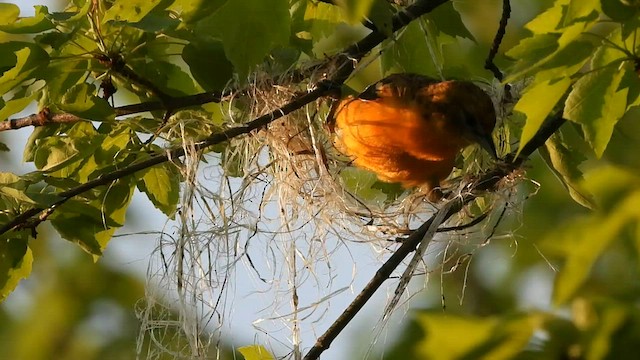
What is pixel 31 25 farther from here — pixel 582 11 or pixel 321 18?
pixel 582 11

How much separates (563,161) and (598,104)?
53cm

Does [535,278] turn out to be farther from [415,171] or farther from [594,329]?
[415,171]

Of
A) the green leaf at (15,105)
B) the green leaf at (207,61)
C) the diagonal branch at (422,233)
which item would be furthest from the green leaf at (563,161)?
the green leaf at (15,105)

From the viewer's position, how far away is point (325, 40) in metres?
2.78

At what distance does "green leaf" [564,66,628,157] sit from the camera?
1775 mm

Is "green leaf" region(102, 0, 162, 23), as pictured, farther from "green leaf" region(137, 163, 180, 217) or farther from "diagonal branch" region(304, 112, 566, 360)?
"diagonal branch" region(304, 112, 566, 360)

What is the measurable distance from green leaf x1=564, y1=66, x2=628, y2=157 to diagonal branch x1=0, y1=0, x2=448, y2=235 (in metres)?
0.57

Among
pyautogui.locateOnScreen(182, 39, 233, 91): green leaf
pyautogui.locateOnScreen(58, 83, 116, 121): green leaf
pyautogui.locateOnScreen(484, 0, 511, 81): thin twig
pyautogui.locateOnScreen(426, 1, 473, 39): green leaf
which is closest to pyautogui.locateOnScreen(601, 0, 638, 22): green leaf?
pyautogui.locateOnScreen(484, 0, 511, 81): thin twig

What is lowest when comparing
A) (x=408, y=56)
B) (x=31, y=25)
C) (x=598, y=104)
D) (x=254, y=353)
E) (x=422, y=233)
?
(x=254, y=353)

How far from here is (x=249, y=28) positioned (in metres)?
1.99

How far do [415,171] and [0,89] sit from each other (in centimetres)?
107

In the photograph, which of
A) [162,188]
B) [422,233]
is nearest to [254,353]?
[422,233]

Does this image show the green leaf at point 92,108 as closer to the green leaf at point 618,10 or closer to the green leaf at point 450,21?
the green leaf at point 450,21

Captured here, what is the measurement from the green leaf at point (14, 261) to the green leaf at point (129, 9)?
0.57 meters
